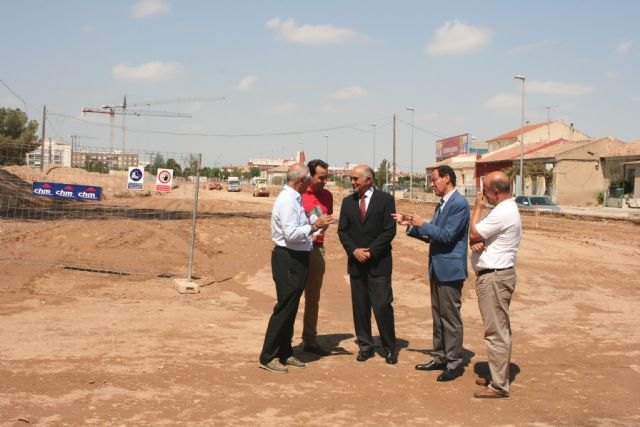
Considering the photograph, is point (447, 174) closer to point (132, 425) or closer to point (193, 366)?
point (193, 366)

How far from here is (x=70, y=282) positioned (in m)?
11.3

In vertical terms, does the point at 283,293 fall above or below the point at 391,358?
above

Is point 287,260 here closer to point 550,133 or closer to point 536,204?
point 536,204

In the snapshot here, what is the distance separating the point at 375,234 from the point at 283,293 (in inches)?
45.1

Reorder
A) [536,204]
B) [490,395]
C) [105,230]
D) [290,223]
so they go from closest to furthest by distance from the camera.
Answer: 1. [490,395]
2. [290,223]
3. [105,230]
4. [536,204]

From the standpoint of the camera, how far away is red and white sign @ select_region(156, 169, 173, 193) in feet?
38.5

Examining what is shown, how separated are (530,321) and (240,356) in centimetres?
464

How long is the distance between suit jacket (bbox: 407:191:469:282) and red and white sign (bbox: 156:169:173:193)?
6.32 m

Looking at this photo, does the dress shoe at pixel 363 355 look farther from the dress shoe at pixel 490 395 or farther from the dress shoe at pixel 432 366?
the dress shoe at pixel 490 395

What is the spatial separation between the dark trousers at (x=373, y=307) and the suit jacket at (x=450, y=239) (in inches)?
24.2

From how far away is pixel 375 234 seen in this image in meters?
6.91

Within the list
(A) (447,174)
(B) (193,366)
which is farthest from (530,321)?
(B) (193,366)

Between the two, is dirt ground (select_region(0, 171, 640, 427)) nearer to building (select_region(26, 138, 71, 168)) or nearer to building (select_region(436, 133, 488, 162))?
building (select_region(26, 138, 71, 168))

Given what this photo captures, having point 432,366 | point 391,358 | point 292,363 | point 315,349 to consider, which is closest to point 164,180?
point 315,349
